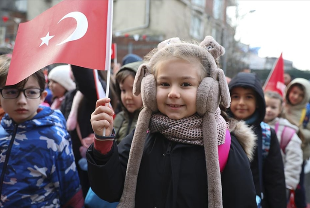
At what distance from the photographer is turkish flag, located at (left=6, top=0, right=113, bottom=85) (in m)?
1.93

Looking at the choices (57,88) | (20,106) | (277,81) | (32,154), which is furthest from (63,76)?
(277,81)

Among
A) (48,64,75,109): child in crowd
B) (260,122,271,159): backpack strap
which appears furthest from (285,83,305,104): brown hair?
(48,64,75,109): child in crowd

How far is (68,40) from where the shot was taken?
1973mm

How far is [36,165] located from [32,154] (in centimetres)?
8

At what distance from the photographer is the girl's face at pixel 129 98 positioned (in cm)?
309

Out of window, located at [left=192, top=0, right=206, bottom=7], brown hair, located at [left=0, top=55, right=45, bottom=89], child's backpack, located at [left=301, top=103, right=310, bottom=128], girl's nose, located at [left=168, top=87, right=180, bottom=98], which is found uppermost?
window, located at [left=192, top=0, right=206, bottom=7]

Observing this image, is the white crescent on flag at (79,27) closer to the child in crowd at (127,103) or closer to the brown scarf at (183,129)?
the brown scarf at (183,129)

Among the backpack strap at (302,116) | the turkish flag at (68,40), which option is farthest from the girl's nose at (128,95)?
the backpack strap at (302,116)

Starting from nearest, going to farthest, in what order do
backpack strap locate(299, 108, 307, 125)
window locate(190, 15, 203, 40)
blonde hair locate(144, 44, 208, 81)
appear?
blonde hair locate(144, 44, 208, 81), backpack strap locate(299, 108, 307, 125), window locate(190, 15, 203, 40)

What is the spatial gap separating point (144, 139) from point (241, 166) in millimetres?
549

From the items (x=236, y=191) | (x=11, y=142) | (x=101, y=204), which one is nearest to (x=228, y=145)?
(x=236, y=191)

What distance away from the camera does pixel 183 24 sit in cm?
2116

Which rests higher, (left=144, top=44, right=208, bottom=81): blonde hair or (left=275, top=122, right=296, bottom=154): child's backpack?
(left=144, top=44, right=208, bottom=81): blonde hair

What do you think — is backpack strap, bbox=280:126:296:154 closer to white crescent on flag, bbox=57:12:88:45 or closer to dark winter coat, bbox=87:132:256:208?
dark winter coat, bbox=87:132:256:208
